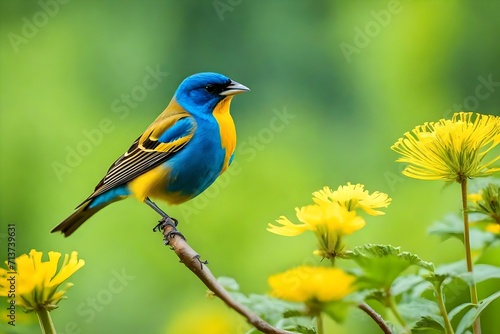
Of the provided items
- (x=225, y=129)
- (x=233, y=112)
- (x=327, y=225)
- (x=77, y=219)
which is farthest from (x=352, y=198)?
(x=233, y=112)

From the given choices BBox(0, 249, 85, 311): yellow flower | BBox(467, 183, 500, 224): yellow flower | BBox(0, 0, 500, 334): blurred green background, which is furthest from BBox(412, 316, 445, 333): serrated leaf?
BBox(0, 0, 500, 334): blurred green background

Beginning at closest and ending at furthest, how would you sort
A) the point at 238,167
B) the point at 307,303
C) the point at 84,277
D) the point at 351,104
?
the point at 307,303, the point at 84,277, the point at 238,167, the point at 351,104

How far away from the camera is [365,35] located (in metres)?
2.29

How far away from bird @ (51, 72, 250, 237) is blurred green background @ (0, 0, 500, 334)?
396 mm

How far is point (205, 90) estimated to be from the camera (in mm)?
1154

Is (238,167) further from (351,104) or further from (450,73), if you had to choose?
(450,73)

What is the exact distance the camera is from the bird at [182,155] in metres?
1.11

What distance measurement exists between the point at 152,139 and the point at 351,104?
1.21m

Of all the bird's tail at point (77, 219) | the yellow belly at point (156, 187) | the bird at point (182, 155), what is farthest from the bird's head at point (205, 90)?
the bird's tail at point (77, 219)

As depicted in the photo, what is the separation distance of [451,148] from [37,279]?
1.19 feet

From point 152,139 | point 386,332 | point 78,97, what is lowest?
point 386,332

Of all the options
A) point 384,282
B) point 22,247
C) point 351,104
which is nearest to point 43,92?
point 22,247

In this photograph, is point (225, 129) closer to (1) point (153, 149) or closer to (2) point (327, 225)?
(1) point (153, 149)

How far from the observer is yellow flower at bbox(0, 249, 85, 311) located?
0.53m
